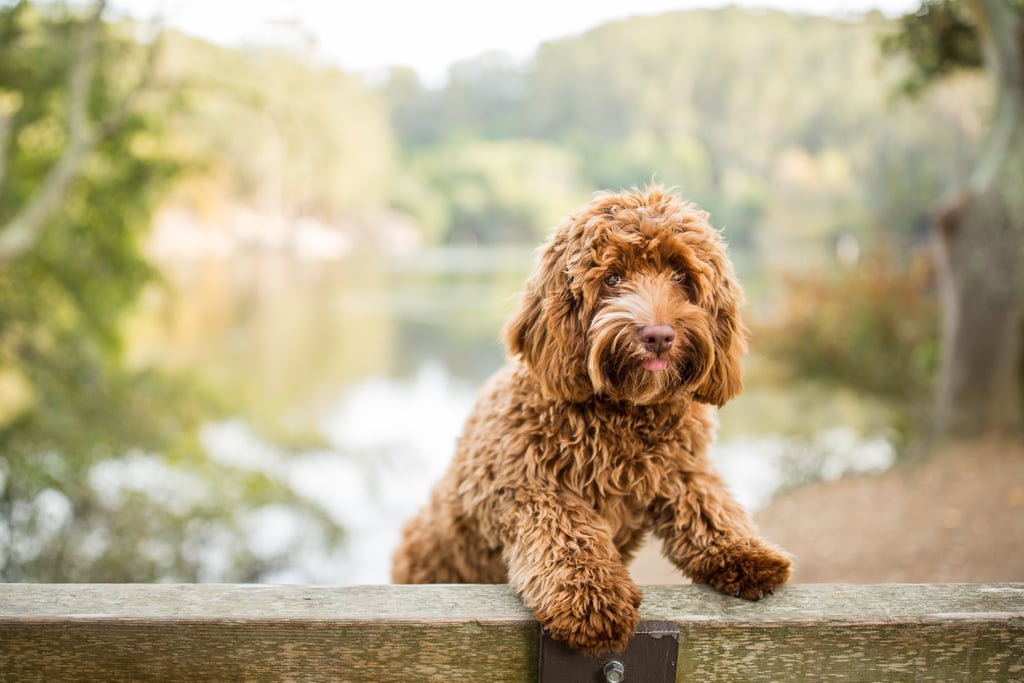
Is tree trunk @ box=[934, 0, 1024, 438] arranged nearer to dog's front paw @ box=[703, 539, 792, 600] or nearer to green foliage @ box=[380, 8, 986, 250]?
green foliage @ box=[380, 8, 986, 250]

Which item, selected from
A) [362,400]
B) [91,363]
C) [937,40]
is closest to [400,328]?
[362,400]

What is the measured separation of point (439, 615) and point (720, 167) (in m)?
21.0

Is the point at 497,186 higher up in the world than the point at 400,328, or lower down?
higher up

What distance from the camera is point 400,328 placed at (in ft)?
93.0

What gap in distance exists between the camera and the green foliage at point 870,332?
1144cm

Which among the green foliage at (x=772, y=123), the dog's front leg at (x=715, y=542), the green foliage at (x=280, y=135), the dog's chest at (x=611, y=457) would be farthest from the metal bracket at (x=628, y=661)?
the green foliage at (x=772, y=123)

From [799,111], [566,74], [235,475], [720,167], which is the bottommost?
[235,475]

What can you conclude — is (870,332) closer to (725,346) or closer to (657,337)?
(725,346)

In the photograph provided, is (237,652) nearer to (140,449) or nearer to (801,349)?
(140,449)

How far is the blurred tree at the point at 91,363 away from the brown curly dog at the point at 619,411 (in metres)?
6.98

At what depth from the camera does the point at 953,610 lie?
1917 millimetres

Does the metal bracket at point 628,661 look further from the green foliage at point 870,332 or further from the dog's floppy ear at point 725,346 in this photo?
the green foliage at point 870,332

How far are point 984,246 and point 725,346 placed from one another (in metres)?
6.45

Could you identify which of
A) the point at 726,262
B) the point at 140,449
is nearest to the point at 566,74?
the point at 140,449
